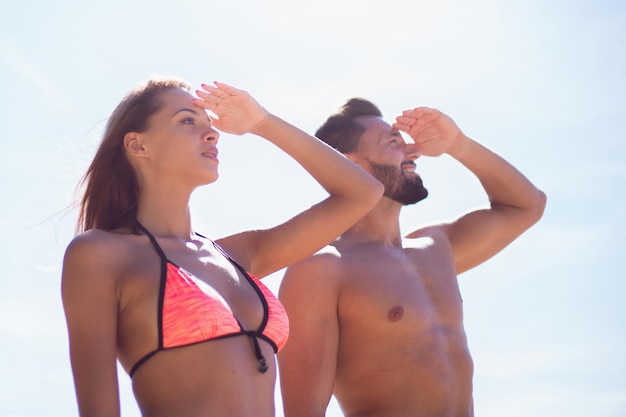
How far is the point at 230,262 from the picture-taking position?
4.36 metres

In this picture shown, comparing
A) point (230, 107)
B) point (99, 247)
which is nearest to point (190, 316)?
point (99, 247)

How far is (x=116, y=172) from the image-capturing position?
4516 mm

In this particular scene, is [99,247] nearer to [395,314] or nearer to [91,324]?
[91,324]

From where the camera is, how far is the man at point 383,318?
5.28 meters

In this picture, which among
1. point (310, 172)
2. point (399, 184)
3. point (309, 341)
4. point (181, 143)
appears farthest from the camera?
point (399, 184)

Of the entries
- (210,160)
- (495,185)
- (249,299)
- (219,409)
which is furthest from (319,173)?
(495,185)

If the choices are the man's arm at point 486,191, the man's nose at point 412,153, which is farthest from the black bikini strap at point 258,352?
the man's nose at point 412,153

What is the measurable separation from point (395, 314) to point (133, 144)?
1862mm

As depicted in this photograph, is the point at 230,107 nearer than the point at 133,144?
No

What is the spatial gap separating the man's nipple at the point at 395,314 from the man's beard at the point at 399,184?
0.97m

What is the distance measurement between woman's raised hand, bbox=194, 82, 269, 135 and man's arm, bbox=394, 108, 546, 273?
5.75 ft

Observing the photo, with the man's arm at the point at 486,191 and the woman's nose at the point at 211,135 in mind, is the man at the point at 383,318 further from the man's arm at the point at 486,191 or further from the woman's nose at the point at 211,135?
the woman's nose at the point at 211,135

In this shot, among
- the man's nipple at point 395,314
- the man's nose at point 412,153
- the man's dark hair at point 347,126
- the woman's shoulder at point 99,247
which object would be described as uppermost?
the man's dark hair at point 347,126

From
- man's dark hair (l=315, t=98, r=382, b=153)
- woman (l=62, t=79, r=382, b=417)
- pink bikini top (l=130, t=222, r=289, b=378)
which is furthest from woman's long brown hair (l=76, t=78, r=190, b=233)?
man's dark hair (l=315, t=98, r=382, b=153)
